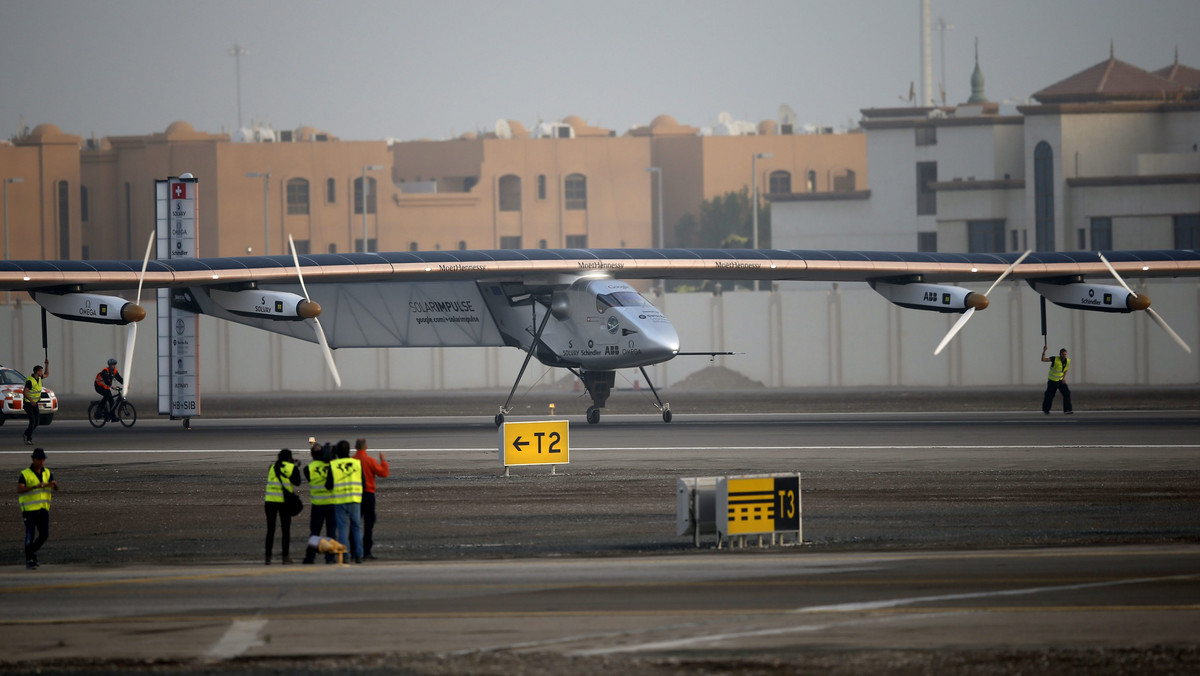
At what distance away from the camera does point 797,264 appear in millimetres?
40594

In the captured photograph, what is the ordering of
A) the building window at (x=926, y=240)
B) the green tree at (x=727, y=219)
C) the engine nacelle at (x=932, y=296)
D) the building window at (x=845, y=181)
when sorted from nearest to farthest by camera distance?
the engine nacelle at (x=932, y=296) → the building window at (x=926, y=240) → the building window at (x=845, y=181) → the green tree at (x=727, y=219)

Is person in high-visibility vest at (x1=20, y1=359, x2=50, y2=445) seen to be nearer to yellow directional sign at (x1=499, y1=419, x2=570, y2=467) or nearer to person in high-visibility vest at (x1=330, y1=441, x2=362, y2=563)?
yellow directional sign at (x1=499, y1=419, x2=570, y2=467)

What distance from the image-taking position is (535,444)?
27.3 metres

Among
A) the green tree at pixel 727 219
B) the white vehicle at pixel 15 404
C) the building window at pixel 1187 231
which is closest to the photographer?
the white vehicle at pixel 15 404

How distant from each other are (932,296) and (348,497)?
27539mm

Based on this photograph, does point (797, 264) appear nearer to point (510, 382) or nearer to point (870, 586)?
point (510, 382)

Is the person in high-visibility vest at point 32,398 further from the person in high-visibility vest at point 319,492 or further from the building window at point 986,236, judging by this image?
the building window at point 986,236

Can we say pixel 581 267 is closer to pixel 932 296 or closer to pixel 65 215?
pixel 932 296

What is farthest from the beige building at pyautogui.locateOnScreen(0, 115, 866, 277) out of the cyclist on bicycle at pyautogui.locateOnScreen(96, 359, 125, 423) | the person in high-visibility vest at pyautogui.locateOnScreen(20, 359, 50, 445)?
the person in high-visibility vest at pyautogui.locateOnScreen(20, 359, 50, 445)

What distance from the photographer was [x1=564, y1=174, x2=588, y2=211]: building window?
4722 inches

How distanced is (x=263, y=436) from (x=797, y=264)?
17.0 metres

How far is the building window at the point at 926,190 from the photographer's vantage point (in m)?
83.8

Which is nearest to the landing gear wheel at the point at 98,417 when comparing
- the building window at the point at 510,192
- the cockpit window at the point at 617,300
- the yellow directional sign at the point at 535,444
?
the cockpit window at the point at 617,300

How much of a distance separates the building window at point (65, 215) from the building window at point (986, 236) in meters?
77.7
